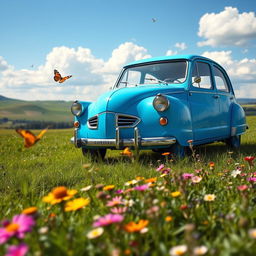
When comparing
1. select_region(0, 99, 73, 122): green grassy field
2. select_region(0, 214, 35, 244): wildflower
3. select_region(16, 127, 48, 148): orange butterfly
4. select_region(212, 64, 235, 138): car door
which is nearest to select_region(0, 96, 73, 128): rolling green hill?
select_region(0, 99, 73, 122): green grassy field

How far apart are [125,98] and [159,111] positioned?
0.59 m

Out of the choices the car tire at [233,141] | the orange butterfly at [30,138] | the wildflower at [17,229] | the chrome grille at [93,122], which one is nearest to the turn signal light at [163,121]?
the chrome grille at [93,122]

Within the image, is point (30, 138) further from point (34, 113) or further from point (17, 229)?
point (34, 113)

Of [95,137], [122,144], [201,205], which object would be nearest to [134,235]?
[201,205]

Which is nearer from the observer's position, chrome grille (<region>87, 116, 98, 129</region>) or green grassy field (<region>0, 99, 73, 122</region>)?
chrome grille (<region>87, 116, 98, 129</region>)

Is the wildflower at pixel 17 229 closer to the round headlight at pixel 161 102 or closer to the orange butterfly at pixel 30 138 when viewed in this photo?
the orange butterfly at pixel 30 138

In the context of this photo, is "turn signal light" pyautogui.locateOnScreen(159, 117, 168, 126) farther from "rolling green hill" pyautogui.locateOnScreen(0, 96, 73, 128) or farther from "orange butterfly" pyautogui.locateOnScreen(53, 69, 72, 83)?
"rolling green hill" pyautogui.locateOnScreen(0, 96, 73, 128)

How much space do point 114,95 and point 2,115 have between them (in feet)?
467

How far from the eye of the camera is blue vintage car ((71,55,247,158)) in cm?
455

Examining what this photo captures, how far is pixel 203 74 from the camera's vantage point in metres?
5.96

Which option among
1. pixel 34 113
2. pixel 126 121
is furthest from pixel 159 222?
pixel 34 113

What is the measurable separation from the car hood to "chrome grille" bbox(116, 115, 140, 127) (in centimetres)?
11

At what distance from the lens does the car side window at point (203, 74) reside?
18.5 feet

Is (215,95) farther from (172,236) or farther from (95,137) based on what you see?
(172,236)
